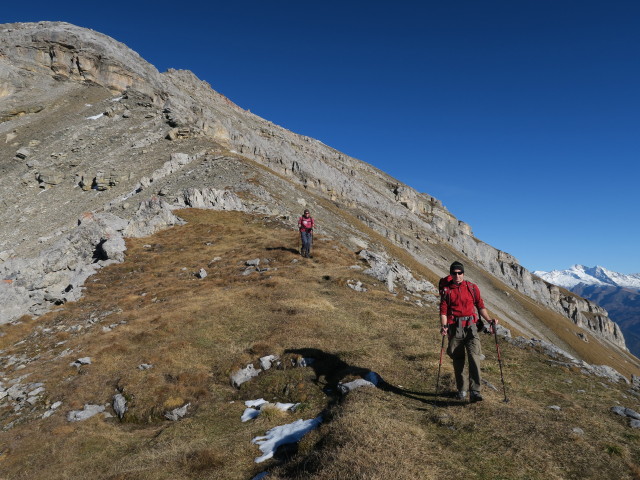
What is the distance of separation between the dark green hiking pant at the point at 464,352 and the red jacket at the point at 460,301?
0.43m

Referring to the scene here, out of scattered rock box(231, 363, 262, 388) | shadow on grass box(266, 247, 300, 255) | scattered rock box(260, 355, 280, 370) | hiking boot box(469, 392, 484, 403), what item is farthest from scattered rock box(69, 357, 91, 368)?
shadow on grass box(266, 247, 300, 255)

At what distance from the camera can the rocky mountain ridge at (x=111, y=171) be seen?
Result: 3812 centimetres

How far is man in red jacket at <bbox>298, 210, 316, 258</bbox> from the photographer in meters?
30.8

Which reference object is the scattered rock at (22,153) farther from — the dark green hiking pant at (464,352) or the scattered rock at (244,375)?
the dark green hiking pant at (464,352)

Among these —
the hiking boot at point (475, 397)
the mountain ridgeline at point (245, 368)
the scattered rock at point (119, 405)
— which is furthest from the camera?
the scattered rock at point (119, 405)

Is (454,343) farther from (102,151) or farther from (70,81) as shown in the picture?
(70,81)

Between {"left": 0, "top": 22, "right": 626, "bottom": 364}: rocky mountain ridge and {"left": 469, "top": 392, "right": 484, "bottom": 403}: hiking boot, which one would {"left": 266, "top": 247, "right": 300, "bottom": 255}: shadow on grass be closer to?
{"left": 0, "top": 22, "right": 626, "bottom": 364}: rocky mountain ridge

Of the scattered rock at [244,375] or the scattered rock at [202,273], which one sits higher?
the scattered rock at [202,273]

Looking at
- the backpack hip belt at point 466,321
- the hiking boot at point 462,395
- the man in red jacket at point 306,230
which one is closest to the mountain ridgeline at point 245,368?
the hiking boot at point 462,395

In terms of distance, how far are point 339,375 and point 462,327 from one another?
194 inches

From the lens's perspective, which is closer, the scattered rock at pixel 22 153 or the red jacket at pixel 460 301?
the red jacket at pixel 460 301

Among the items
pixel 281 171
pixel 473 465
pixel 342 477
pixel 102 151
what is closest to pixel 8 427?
pixel 342 477

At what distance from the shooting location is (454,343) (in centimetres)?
1116

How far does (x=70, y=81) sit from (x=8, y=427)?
4280 inches
